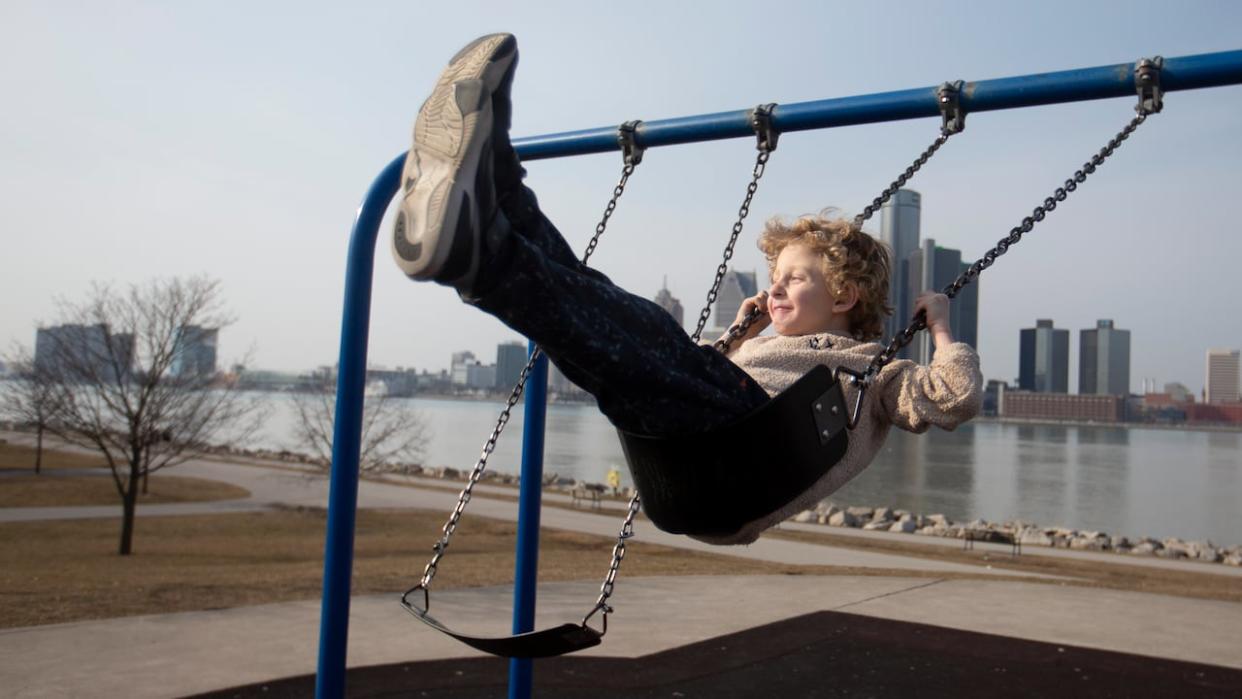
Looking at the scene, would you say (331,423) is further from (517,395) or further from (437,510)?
(517,395)

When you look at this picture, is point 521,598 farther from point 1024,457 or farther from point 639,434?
point 1024,457

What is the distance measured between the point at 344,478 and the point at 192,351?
17374mm

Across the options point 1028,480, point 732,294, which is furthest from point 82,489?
point 1028,480

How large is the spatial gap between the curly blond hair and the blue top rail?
0.33 meters

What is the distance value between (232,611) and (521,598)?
2.98 m

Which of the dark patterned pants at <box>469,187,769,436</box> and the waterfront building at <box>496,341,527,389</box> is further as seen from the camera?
the waterfront building at <box>496,341,527,389</box>

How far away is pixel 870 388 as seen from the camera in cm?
247

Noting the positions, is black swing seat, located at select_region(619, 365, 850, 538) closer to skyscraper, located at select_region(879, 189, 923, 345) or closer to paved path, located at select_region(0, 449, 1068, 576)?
skyscraper, located at select_region(879, 189, 923, 345)

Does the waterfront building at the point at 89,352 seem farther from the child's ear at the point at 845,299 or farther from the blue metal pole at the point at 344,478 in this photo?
the child's ear at the point at 845,299

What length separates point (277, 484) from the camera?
82.2 ft

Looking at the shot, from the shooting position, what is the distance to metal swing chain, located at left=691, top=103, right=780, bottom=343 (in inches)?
111

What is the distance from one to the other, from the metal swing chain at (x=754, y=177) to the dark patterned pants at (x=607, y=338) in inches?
24.1

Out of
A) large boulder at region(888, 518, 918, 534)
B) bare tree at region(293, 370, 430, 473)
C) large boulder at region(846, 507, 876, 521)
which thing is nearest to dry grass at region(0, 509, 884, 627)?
bare tree at region(293, 370, 430, 473)

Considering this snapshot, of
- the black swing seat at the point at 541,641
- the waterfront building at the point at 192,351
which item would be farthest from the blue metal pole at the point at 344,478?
the waterfront building at the point at 192,351
